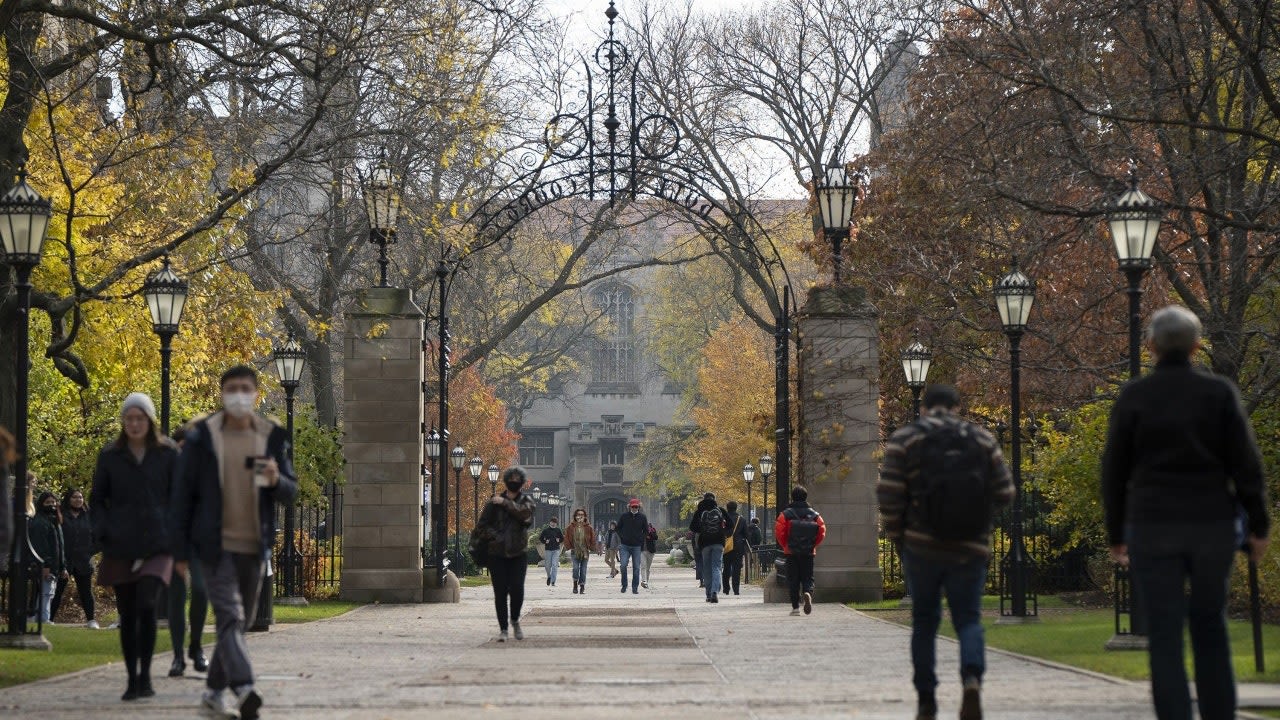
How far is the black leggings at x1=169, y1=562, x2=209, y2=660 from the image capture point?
1163 centimetres

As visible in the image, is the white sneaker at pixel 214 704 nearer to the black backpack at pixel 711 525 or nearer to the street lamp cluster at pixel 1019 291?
the street lamp cluster at pixel 1019 291

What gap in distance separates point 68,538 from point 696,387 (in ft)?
187

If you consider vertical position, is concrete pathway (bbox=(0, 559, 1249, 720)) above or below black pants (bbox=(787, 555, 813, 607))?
below

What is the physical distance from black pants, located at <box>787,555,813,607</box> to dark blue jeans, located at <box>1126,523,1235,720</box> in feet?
49.6

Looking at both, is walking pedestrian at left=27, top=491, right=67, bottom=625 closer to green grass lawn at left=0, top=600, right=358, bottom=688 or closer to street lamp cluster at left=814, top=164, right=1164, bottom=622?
green grass lawn at left=0, top=600, right=358, bottom=688

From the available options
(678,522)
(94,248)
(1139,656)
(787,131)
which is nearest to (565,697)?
(1139,656)

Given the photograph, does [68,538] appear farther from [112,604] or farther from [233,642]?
[233,642]

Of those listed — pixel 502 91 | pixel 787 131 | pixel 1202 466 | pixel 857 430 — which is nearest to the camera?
pixel 1202 466

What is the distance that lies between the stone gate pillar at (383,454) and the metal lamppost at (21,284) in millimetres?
9861

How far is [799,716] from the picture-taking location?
375 inches

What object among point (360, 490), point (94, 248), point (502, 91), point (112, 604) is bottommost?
point (112, 604)

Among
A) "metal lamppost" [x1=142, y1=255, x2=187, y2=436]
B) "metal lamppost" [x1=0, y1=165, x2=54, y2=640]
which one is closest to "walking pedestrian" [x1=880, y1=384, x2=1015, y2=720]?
"metal lamppost" [x1=0, y1=165, x2=54, y2=640]

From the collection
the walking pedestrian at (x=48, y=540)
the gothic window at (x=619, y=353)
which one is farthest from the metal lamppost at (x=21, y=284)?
the gothic window at (x=619, y=353)

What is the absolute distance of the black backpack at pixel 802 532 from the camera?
74.1 feet
